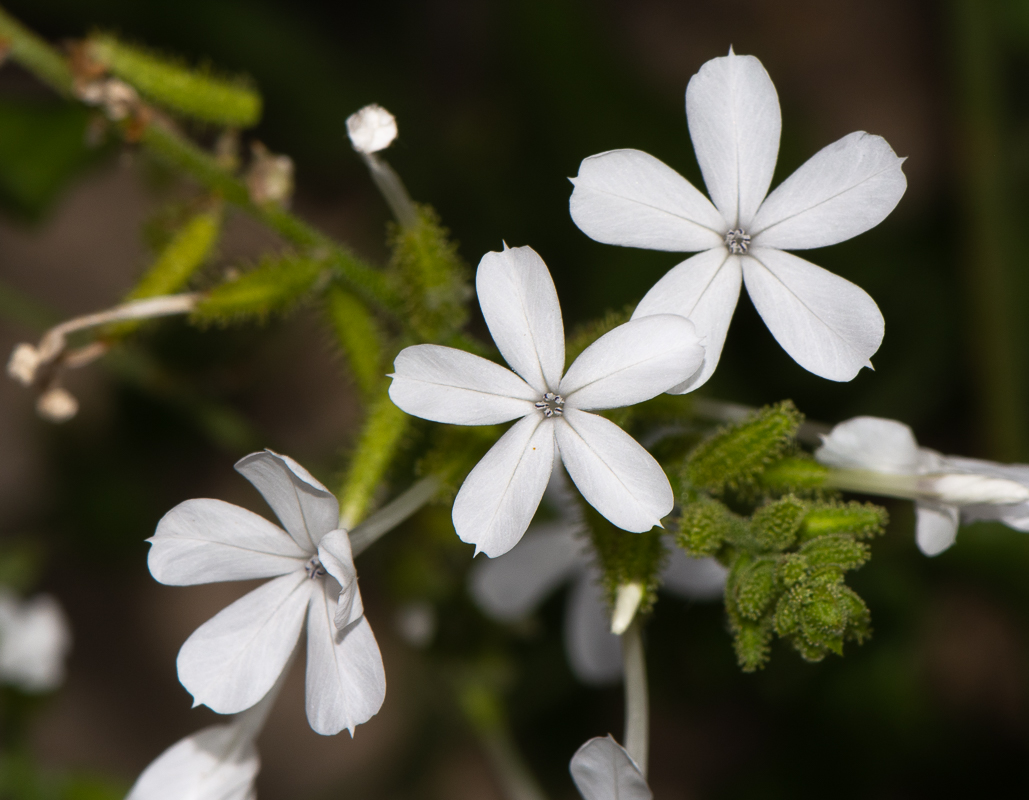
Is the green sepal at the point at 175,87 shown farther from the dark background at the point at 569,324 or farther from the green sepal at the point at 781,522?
the green sepal at the point at 781,522

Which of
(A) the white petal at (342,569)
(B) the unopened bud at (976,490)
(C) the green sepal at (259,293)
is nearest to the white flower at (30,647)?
(C) the green sepal at (259,293)

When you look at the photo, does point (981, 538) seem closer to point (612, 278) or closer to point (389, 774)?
point (612, 278)

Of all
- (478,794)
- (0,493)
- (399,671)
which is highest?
(0,493)

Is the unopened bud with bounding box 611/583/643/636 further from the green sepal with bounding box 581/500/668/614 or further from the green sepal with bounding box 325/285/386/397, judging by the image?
the green sepal with bounding box 325/285/386/397

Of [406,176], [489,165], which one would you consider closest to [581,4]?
[489,165]

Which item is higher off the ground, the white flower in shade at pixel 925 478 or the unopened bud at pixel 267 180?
the unopened bud at pixel 267 180

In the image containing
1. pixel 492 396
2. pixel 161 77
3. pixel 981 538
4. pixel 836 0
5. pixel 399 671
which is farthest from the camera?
pixel 836 0
